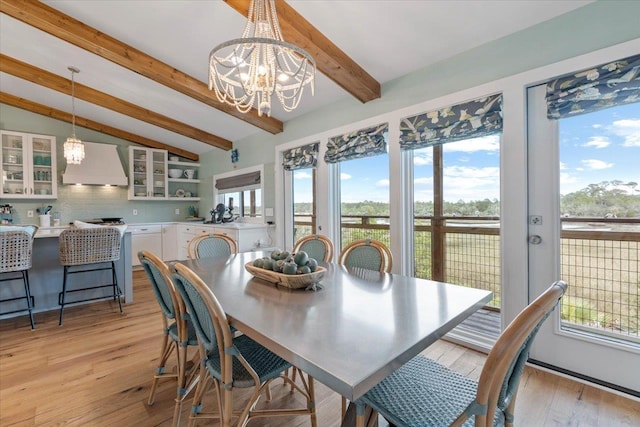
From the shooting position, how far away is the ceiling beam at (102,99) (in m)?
3.59

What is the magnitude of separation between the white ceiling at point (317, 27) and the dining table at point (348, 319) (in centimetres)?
184

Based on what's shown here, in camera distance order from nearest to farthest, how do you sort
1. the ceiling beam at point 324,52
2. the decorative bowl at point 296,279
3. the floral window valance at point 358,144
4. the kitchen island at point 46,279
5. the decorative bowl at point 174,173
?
the decorative bowl at point 296,279 → the ceiling beam at point 324,52 → the floral window valance at point 358,144 → the kitchen island at point 46,279 → the decorative bowl at point 174,173

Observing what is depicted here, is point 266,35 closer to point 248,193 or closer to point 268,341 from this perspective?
point 268,341

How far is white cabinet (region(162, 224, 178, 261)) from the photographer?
18.4ft

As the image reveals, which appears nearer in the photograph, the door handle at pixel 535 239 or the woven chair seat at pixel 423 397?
the woven chair seat at pixel 423 397

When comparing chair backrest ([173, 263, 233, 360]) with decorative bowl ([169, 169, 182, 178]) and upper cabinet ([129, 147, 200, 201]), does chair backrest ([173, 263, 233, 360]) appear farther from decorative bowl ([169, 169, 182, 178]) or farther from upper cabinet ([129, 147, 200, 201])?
decorative bowl ([169, 169, 182, 178])

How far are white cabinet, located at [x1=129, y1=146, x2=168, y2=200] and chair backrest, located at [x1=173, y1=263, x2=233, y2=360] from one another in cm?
517

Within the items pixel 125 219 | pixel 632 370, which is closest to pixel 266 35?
pixel 632 370

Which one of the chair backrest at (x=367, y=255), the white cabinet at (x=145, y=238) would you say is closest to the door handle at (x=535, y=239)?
the chair backrest at (x=367, y=255)

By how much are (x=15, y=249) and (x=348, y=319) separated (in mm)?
3271

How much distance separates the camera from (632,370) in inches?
68.9

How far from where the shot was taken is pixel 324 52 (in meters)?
2.42

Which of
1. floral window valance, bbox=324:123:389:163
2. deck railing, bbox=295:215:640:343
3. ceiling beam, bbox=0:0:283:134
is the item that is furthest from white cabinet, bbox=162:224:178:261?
deck railing, bbox=295:215:640:343

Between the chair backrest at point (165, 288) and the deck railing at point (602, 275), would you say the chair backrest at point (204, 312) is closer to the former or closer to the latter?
the chair backrest at point (165, 288)
